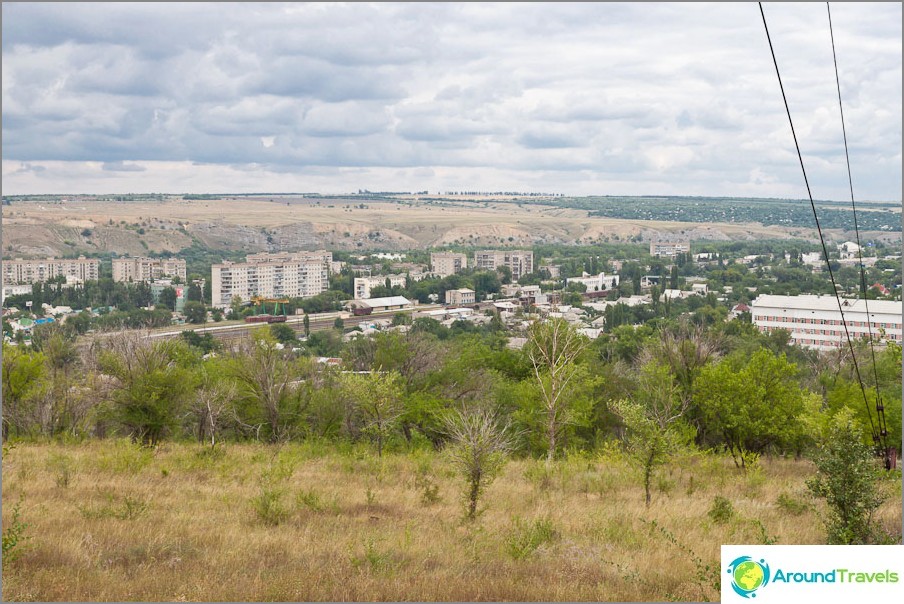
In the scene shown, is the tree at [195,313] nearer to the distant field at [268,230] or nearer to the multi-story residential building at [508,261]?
the multi-story residential building at [508,261]

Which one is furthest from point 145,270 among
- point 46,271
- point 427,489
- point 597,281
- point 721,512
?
point 721,512

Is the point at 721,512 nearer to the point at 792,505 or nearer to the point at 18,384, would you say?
the point at 792,505

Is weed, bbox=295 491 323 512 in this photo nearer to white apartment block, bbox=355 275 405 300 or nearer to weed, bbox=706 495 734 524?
weed, bbox=706 495 734 524

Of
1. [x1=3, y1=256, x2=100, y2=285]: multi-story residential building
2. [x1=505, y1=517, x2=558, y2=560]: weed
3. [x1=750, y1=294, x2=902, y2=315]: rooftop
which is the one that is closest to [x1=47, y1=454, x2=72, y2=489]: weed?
[x1=505, y1=517, x2=558, y2=560]: weed

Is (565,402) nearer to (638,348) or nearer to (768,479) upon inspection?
(768,479)

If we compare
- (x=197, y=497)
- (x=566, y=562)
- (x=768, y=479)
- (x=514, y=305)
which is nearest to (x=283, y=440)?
(x=197, y=497)

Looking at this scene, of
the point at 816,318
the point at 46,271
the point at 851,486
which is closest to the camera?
the point at 851,486

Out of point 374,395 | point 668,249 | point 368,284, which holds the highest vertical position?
point 668,249
